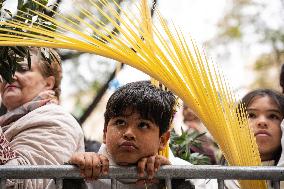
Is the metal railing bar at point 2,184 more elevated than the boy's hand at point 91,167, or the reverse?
the boy's hand at point 91,167

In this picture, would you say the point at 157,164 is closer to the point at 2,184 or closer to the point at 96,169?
the point at 96,169

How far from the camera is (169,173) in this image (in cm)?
225

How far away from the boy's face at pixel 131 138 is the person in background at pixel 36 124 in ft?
0.98

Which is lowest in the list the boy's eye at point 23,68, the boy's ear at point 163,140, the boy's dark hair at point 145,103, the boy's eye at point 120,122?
the boy's ear at point 163,140

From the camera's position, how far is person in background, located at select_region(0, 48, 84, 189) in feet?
9.01

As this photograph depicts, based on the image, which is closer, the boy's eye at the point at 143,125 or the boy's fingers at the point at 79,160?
the boy's fingers at the point at 79,160

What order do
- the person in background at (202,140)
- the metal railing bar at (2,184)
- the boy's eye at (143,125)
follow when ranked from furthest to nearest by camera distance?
the person in background at (202,140) < the boy's eye at (143,125) < the metal railing bar at (2,184)

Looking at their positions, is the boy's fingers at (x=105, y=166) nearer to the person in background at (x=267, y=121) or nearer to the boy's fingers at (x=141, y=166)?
the boy's fingers at (x=141, y=166)

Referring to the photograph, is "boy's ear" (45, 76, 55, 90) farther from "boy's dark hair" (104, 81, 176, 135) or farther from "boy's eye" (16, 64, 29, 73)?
"boy's dark hair" (104, 81, 176, 135)

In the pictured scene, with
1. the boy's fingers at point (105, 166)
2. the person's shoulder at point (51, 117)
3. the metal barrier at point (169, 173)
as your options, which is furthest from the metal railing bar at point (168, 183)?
the person's shoulder at point (51, 117)

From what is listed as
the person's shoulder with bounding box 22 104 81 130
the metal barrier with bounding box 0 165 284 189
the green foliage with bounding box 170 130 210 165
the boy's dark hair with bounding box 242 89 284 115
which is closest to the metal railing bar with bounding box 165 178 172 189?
the metal barrier with bounding box 0 165 284 189

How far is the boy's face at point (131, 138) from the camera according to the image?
8.19ft

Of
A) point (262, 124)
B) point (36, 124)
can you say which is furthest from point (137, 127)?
point (262, 124)

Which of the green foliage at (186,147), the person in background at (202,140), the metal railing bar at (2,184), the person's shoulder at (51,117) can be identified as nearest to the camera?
the metal railing bar at (2,184)
